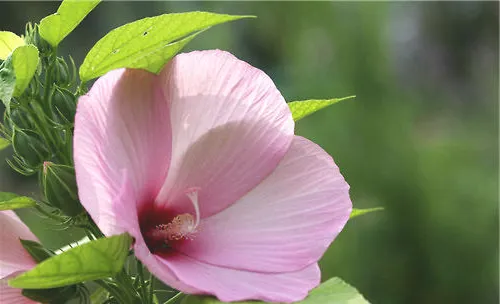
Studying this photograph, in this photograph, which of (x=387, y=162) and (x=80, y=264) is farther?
(x=387, y=162)

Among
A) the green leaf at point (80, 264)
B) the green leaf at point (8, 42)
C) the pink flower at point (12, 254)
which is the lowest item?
the pink flower at point (12, 254)

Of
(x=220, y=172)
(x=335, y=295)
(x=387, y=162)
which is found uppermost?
(x=220, y=172)

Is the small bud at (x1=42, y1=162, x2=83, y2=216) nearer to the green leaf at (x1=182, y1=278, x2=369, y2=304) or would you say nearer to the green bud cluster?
the green bud cluster

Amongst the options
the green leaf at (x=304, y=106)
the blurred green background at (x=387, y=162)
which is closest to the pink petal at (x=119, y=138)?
the green leaf at (x=304, y=106)

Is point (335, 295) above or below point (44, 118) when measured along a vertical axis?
below

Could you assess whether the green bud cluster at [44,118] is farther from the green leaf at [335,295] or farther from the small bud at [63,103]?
the green leaf at [335,295]

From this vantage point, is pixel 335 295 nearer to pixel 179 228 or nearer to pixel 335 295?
pixel 335 295

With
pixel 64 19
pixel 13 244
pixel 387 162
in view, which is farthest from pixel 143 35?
pixel 387 162
